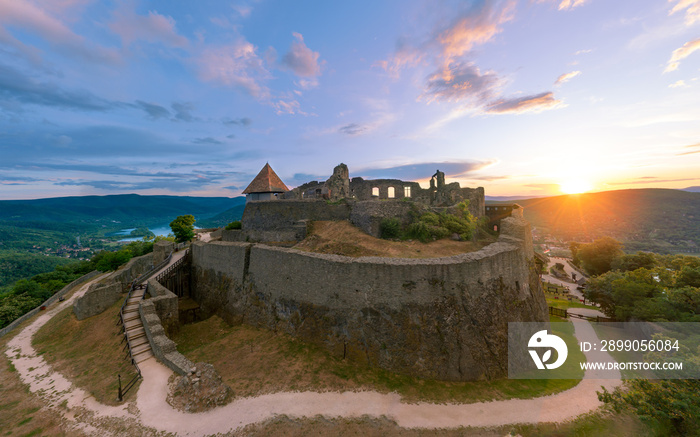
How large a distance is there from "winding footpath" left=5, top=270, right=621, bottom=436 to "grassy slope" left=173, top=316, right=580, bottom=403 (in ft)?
1.49

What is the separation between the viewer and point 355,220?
22828mm

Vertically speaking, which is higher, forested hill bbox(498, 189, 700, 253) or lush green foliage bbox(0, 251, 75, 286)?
forested hill bbox(498, 189, 700, 253)

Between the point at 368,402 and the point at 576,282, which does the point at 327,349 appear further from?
the point at 576,282

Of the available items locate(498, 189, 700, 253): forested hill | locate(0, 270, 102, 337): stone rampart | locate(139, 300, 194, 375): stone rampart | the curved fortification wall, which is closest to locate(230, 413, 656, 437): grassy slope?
the curved fortification wall

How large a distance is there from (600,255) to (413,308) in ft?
149

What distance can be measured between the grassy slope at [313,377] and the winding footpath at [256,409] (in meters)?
0.45

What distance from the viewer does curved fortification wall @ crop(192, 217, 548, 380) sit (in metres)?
13.0

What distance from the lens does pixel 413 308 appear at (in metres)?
13.0

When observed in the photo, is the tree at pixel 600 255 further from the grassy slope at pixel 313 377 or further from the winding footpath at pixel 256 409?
the winding footpath at pixel 256 409

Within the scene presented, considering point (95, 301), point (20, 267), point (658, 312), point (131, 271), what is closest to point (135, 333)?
point (95, 301)

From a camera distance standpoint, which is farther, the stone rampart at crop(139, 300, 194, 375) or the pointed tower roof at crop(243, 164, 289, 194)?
the pointed tower roof at crop(243, 164, 289, 194)

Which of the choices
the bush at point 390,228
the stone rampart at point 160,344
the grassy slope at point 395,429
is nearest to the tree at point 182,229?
the stone rampart at point 160,344

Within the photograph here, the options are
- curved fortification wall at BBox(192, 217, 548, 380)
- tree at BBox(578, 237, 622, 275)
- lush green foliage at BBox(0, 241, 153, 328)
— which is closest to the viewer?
curved fortification wall at BBox(192, 217, 548, 380)

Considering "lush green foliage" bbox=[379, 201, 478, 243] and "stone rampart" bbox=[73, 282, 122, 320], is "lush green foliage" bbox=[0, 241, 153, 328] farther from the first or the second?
"lush green foliage" bbox=[379, 201, 478, 243]
